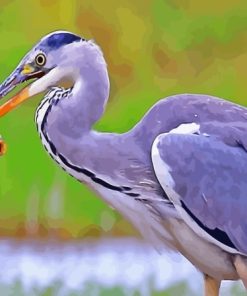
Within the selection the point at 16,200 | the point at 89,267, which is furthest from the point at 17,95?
the point at 89,267

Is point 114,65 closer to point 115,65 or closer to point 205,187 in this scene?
point 115,65

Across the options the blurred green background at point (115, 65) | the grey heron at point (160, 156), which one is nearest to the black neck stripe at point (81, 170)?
the grey heron at point (160, 156)

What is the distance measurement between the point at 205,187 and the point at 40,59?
14.4 inches

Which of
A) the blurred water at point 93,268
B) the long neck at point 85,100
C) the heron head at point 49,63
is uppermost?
the heron head at point 49,63

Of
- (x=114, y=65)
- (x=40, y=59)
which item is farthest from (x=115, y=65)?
(x=40, y=59)

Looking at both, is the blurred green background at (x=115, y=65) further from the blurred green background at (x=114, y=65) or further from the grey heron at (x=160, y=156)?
the grey heron at (x=160, y=156)

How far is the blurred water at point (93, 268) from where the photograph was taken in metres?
2.03

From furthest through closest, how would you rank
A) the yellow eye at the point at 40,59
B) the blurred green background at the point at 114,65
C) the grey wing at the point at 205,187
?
the blurred green background at the point at 114,65 → the yellow eye at the point at 40,59 → the grey wing at the point at 205,187

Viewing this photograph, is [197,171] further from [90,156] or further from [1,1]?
[1,1]

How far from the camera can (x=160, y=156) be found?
162 centimetres

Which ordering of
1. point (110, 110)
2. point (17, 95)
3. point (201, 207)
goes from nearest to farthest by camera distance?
1. point (201, 207)
2. point (17, 95)
3. point (110, 110)

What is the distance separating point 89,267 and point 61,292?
77 millimetres

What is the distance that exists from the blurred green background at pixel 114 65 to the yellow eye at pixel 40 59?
0.89 feet

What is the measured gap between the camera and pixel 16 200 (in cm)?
203
